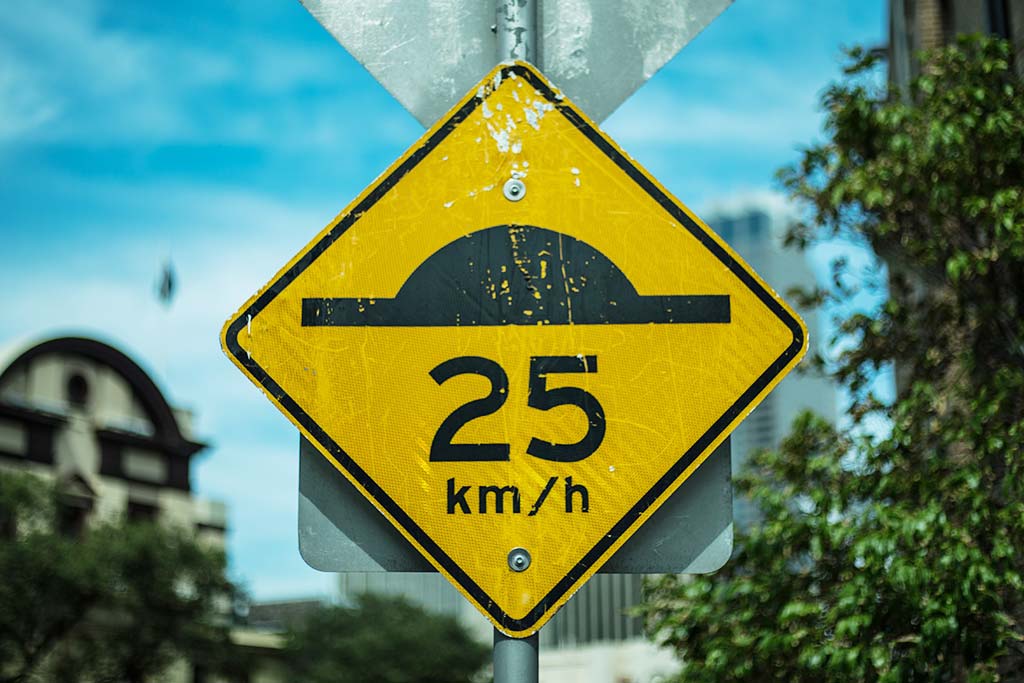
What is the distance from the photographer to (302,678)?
155 ft

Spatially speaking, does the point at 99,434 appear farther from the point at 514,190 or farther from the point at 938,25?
the point at 514,190

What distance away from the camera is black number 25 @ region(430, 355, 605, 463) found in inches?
96.2

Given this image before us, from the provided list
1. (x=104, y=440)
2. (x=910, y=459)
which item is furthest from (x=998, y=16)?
(x=104, y=440)

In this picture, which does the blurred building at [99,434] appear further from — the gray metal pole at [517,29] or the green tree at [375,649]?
the gray metal pole at [517,29]

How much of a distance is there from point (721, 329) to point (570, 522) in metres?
0.45

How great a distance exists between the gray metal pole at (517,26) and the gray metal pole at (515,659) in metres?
1.16

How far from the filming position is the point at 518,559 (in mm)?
2414

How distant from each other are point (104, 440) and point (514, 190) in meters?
40.9

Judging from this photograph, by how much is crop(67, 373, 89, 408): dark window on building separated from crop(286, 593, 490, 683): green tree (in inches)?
455

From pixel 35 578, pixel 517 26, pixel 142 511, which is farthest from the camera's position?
pixel 142 511

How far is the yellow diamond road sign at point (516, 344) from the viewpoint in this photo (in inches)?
95.7

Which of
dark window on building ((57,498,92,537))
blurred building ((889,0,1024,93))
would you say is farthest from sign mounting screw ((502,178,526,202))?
dark window on building ((57,498,92,537))

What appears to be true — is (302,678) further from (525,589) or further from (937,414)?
(525,589)

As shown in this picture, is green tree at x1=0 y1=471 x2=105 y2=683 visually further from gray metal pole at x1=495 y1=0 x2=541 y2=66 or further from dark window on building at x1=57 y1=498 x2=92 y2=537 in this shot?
gray metal pole at x1=495 y1=0 x2=541 y2=66
